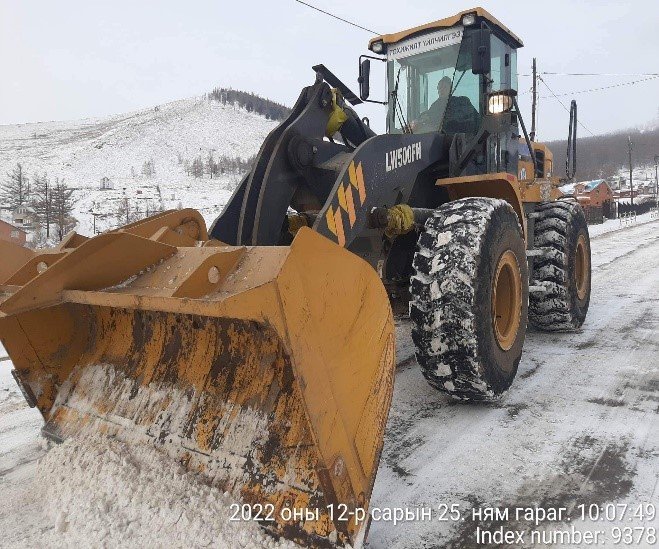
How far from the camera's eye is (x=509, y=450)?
279 cm

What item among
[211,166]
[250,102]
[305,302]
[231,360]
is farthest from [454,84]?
[250,102]

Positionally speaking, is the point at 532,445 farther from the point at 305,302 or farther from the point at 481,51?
the point at 481,51

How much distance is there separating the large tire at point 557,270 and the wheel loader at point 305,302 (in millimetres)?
125

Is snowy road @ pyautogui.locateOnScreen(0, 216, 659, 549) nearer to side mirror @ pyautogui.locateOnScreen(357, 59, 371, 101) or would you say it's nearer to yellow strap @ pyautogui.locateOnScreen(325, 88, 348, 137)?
yellow strap @ pyautogui.locateOnScreen(325, 88, 348, 137)

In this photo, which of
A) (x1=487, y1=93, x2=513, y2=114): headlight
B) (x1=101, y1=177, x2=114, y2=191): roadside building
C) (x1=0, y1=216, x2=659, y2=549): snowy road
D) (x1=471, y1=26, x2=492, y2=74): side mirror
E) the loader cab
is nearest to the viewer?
(x1=0, y1=216, x2=659, y2=549): snowy road

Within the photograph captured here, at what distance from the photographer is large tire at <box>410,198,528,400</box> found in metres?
2.97

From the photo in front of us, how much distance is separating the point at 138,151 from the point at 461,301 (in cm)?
8831

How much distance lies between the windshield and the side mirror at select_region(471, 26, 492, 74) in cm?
52

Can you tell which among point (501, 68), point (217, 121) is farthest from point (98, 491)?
point (217, 121)

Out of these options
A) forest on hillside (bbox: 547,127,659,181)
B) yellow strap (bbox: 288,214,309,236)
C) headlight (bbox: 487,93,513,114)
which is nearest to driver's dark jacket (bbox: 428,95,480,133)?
headlight (bbox: 487,93,513,114)

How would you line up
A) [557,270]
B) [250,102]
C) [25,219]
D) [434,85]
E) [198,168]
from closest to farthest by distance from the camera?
[434,85], [557,270], [25,219], [198,168], [250,102]

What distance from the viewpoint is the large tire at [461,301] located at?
2969 mm

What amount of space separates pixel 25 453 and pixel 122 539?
1.33 meters

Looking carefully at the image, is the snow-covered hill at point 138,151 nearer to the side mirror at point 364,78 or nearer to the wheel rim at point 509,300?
the side mirror at point 364,78
